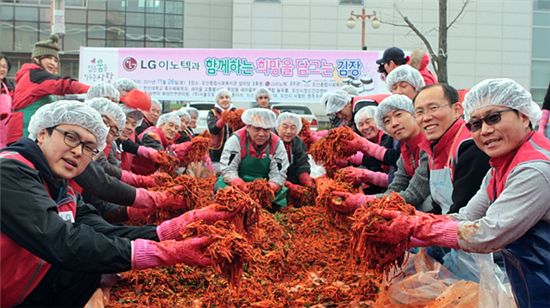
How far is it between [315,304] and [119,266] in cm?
145

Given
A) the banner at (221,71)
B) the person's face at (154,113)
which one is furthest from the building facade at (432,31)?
the person's face at (154,113)

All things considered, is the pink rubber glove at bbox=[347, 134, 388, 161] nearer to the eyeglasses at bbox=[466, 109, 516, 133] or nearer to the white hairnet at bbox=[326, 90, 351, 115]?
the white hairnet at bbox=[326, 90, 351, 115]

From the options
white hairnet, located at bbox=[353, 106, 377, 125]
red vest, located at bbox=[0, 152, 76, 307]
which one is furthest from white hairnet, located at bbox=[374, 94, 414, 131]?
red vest, located at bbox=[0, 152, 76, 307]

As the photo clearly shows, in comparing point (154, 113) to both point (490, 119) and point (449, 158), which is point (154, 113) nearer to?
point (449, 158)

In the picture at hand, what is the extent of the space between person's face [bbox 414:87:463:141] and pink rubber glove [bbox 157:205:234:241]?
1.46 meters

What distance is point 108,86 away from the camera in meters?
5.70

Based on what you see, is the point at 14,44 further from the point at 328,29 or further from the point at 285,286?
the point at 285,286

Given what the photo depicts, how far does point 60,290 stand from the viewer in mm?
2904

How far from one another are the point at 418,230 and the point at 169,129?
609 centimetres

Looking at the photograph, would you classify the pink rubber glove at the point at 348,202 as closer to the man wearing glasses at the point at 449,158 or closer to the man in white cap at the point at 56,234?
the man wearing glasses at the point at 449,158

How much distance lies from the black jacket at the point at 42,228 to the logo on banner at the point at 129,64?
1097cm

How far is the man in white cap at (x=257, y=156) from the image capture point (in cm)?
741

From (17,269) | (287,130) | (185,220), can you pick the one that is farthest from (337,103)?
(17,269)

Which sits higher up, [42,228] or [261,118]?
[261,118]
